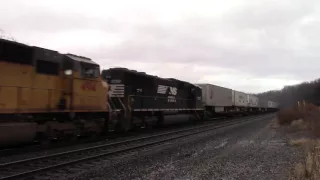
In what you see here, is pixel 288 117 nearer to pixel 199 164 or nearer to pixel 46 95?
pixel 199 164

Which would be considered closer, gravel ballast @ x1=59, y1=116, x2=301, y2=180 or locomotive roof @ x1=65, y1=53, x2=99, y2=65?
gravel ballast @ x1=59, y1=116, x2=301, y2=180

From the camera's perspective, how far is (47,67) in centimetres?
1264

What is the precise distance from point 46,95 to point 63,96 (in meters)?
0.95

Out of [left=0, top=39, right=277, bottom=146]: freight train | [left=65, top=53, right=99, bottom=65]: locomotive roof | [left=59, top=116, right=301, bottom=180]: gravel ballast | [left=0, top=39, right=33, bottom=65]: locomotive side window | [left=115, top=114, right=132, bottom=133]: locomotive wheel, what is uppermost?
[left=65, top=53, right=99, bottom=65]: locomotive roof

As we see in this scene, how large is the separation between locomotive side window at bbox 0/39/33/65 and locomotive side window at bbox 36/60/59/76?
18.0 inches

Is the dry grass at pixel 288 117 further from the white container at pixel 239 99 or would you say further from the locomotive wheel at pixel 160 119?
the white container at pixel 239 99

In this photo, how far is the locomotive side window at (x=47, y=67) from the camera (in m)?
12.2

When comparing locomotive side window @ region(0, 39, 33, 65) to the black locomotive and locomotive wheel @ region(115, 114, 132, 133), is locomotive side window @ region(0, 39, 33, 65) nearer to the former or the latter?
the black locomotive

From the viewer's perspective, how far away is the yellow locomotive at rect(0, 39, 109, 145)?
10828mm

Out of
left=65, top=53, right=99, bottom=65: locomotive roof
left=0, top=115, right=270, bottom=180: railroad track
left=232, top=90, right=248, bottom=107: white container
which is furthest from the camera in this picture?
left=232, top=90, right=248, bottom=107: white container

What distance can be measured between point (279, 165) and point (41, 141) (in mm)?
7788

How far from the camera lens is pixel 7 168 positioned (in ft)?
28.5

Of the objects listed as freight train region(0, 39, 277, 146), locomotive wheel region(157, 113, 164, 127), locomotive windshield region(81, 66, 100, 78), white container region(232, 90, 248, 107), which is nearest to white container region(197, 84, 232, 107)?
white container region(232, 90, 248, 107)

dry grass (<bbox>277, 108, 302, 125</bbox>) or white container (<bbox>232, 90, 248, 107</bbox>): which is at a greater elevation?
white container (<bbox>232, 90, 248, 107</bbox>)
